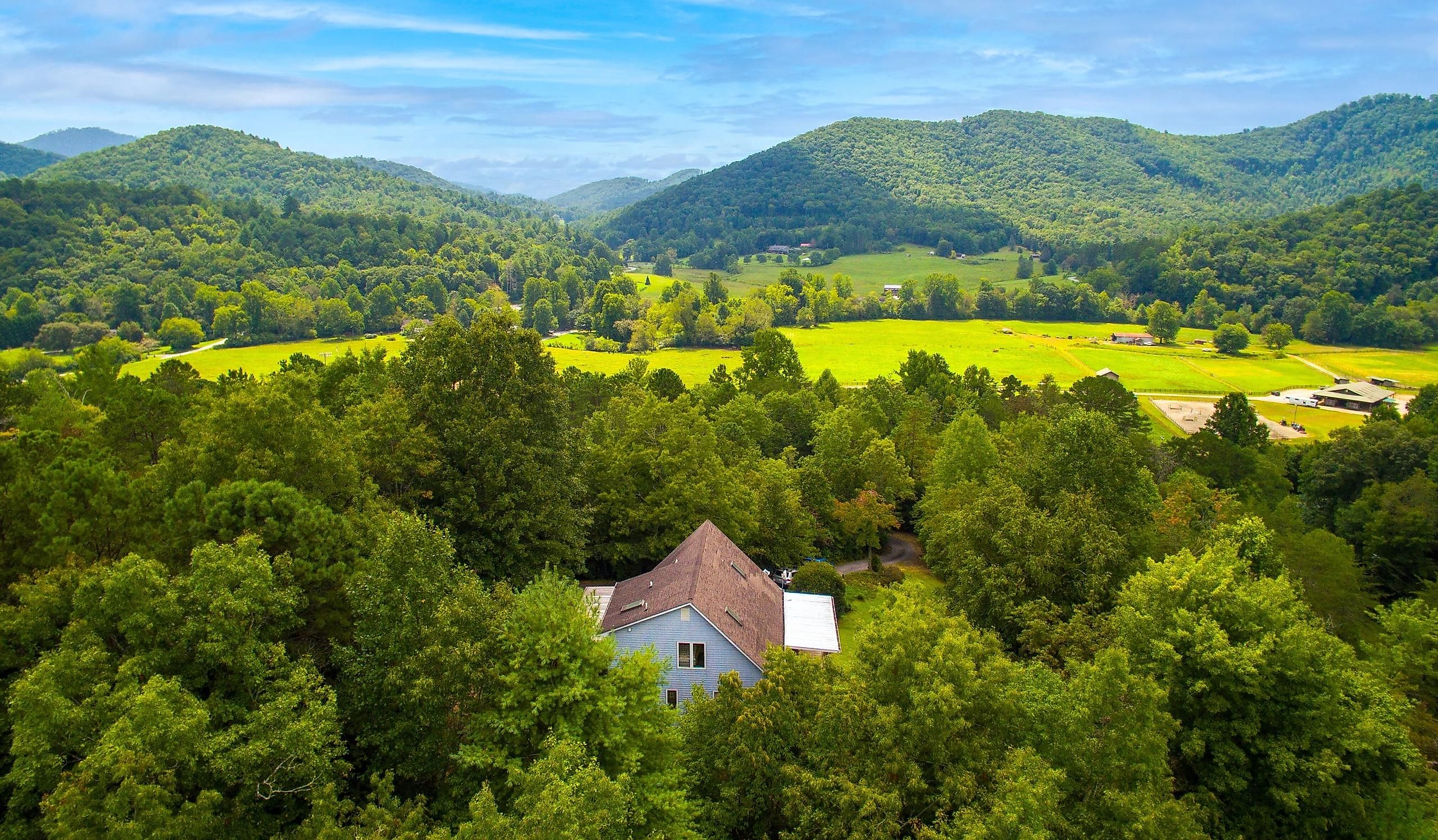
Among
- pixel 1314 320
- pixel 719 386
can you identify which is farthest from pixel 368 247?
pixel 1314 320

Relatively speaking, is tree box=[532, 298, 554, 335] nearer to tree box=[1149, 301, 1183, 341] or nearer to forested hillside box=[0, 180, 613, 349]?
forested hillside box=[0, 180, 613, 349]

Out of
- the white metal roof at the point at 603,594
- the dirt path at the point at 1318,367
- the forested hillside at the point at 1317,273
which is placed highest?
the forested hillside at the point at 1317,273

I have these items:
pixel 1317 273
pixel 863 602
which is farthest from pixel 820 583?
pixel 1317 273

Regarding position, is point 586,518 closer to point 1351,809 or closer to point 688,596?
point 688,596

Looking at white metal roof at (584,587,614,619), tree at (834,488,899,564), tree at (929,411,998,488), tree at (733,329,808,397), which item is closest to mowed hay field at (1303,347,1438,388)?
tree at (733,329,808,397)

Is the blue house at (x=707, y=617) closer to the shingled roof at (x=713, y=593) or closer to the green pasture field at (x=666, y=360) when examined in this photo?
the shingled roof at (x=713, y=593)

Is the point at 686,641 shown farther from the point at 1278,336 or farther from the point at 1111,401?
the point at 1278,336

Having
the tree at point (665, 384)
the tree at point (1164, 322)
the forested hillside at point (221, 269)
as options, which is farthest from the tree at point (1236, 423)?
the forested hillside at point (221, 269)
